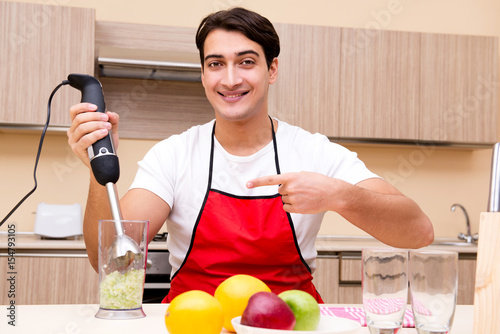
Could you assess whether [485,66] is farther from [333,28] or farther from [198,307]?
[198,307]

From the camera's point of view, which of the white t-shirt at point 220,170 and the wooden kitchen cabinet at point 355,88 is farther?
the wooden kitchen cabinet at point 355,88

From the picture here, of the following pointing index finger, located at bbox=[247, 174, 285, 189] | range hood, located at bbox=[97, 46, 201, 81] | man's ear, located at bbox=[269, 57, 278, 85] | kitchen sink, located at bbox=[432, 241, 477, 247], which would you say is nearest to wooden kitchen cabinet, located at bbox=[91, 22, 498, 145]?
range hood, located at bbox=[97, 46, 201, 81]

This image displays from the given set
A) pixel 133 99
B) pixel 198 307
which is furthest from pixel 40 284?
pixel 198 307

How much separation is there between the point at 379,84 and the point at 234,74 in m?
1.55

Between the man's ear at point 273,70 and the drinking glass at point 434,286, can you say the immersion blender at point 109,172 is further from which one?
the man's ear at point 273,70

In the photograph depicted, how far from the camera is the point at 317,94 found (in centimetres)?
288

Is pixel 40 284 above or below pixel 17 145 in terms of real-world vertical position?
below

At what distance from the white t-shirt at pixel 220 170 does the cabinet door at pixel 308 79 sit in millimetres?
1257

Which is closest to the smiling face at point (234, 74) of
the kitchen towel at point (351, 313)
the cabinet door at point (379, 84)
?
the kitchen towel at point (351, 313)

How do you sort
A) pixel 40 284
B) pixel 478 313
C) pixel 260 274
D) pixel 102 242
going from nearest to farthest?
pixel 478 313 < pixel 102 242 < pixel 260 274 < pixel 40 284

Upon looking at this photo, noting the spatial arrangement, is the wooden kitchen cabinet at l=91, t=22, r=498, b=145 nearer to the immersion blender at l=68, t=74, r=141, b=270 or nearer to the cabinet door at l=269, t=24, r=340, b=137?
the cabinet door at l=269, t=24, r=340, b=137

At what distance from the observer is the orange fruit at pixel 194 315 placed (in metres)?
0.78

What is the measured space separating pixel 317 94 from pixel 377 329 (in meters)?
2.21

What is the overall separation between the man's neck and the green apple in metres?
0.84
